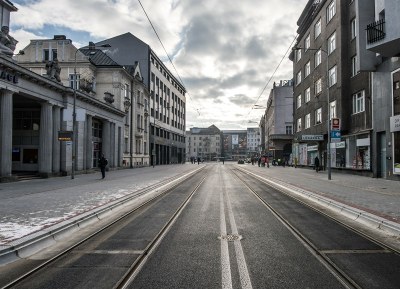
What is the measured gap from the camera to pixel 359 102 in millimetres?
28125

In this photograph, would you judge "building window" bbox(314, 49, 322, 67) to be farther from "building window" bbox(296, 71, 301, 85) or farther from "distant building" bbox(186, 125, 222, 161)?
"distant building" bbox(186, 125, 222, 161)

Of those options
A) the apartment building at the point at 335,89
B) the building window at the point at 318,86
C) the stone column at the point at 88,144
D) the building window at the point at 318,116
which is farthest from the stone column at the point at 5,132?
the building window at the point at 318,116

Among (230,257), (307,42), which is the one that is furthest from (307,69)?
(230,257)

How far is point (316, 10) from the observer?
38344mm

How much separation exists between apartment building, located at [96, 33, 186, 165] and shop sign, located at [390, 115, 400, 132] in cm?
3379

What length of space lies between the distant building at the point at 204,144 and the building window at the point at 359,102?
13217 cm

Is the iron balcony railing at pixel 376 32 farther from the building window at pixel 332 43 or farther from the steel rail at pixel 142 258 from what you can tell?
the building window at pixel 332 43

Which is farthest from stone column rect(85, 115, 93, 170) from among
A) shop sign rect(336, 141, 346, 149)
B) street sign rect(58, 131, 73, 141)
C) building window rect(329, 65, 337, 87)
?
building window rect(329, 65, 337, 87)

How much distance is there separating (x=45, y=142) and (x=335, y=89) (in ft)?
80.8

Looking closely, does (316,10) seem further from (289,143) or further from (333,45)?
(289,143)

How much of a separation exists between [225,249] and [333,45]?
31.4 metres

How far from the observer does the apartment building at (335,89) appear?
26.5 metres

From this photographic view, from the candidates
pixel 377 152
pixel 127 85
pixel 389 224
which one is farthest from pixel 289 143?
pixel 389 224

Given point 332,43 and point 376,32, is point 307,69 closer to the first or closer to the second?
point 332,43
